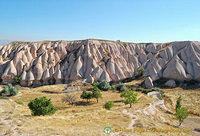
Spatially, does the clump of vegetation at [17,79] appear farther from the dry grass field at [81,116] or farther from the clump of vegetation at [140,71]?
the clump of vegetation at [140,71]

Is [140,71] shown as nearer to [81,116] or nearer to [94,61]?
[94,61]

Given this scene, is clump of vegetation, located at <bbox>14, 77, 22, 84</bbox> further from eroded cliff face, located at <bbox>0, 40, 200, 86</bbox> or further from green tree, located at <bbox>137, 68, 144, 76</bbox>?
green tree, located at <bbox>137, 68, 144, 76</bbox>

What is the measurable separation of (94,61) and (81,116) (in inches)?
1456

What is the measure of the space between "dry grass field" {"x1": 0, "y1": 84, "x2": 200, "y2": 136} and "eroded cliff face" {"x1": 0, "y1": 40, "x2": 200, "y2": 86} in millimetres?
9274

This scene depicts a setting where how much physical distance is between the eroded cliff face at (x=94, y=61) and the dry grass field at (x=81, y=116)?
9.27 metres

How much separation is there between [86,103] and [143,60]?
39.2m

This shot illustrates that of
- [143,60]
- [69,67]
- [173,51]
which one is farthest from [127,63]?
[69,67]

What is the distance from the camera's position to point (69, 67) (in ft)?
180

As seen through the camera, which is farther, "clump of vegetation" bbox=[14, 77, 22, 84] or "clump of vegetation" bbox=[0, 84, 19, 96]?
"clump of vegetation" bbox=[14, 77, 22, 84]

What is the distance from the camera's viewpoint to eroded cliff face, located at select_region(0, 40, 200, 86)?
4985 centimetres

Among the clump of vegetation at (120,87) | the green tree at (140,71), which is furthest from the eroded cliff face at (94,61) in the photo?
the clump of vegetation at (120,87)

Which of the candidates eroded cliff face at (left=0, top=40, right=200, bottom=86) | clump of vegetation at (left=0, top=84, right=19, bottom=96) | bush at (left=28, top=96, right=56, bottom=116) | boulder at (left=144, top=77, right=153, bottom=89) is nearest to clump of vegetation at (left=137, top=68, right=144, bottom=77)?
eroded cliff face at (left=0, top=40, right=200, bottom=86)

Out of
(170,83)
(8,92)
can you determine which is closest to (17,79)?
(8,92)

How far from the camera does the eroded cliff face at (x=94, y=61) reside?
1963 inches
